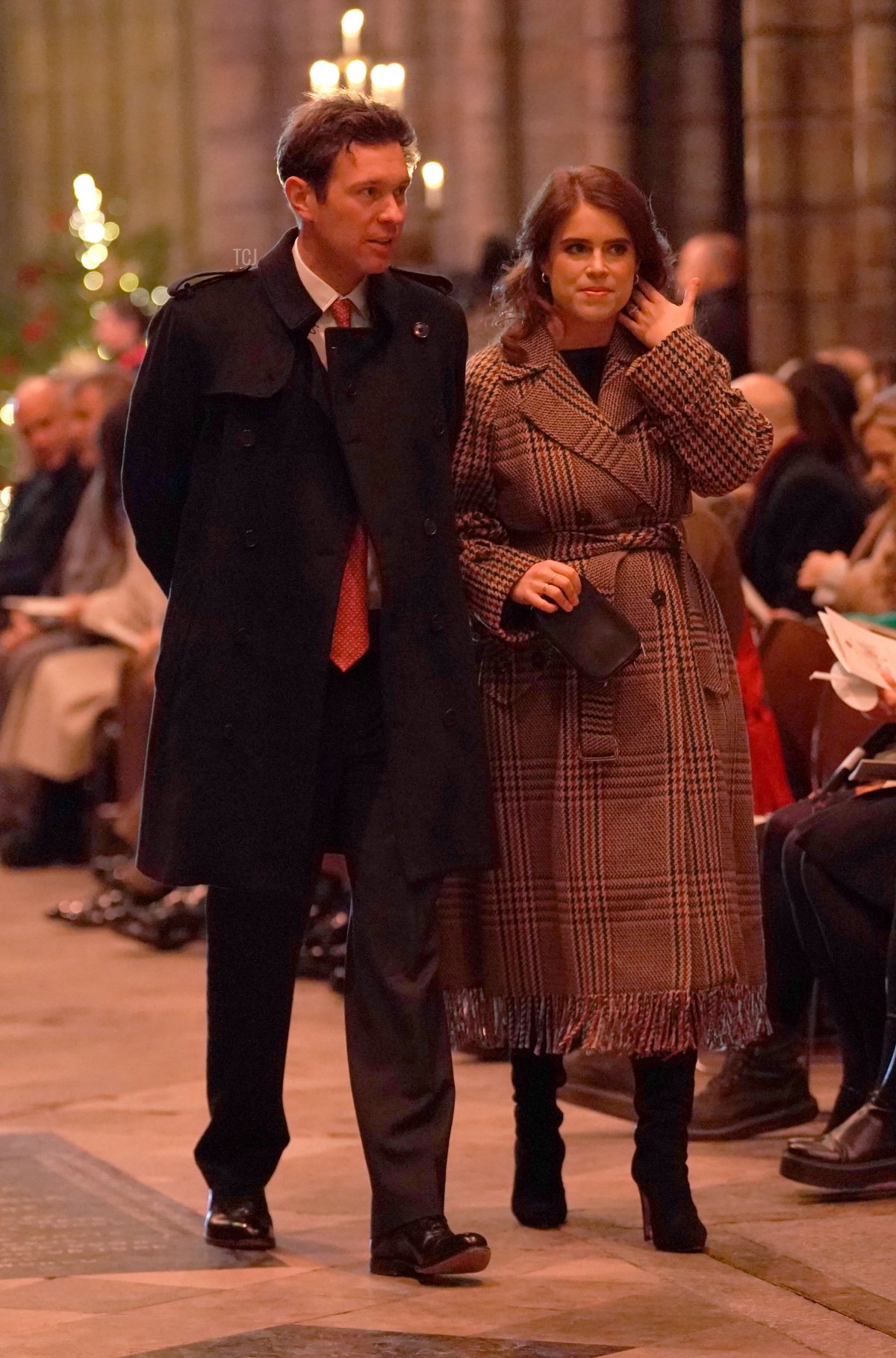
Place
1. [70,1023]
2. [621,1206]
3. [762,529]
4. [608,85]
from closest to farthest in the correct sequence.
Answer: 1. [621,1206]
2. [70,1023]
3. [762,529]
4. [608,85]

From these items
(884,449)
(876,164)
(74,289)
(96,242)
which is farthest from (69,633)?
(96,242)

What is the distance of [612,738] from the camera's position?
4.23 meters

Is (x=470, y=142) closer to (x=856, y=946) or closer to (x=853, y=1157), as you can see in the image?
(x=856, y=946)

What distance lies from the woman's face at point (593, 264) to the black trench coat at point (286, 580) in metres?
0.32

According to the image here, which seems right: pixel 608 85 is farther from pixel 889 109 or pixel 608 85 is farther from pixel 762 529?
pixel 762 529

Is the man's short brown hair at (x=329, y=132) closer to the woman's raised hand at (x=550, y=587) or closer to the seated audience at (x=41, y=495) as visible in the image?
the woman's raised hand at (x=550, y=587)

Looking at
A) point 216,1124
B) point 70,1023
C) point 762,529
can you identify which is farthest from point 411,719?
point 762,529

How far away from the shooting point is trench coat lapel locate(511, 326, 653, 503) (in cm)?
427

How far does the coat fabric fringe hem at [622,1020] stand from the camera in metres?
4.18

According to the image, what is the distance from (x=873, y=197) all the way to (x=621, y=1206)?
24.1 feet

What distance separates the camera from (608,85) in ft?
44.5

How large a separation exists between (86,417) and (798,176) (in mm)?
3625

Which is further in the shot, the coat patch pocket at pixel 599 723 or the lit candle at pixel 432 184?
the lit candle at pixel 432 184

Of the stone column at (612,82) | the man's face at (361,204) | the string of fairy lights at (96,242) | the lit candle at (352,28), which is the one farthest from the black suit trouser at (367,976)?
the string of fairy lights at (96,242)
